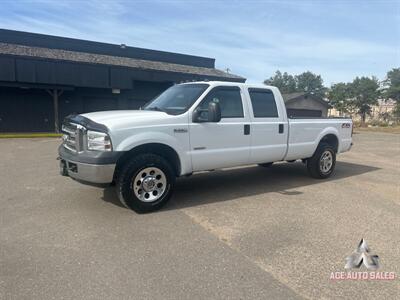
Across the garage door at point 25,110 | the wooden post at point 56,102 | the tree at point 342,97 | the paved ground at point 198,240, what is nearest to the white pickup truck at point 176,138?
the paved ground at point 198,240

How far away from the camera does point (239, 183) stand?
6.75 metres

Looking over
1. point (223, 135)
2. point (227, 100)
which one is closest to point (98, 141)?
point (223, 135)

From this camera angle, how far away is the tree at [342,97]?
55844 millimetres

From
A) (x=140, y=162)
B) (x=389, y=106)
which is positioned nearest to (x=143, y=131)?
(x=140, y=162)

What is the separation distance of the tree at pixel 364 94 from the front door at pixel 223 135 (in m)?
55.9

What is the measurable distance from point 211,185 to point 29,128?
61.7 ft

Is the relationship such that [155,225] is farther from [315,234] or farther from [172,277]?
[315,234]

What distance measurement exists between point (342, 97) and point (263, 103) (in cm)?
5566

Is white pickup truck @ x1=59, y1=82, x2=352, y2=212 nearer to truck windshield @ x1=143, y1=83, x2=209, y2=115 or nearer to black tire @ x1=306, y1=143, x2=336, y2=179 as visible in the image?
truck windshield @ x1=143, y1=83, x2=209, y2=115

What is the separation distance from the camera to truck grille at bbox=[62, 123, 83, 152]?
4594 millimetres

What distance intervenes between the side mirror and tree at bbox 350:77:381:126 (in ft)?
186

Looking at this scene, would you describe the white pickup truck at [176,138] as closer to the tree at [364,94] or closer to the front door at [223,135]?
the front door at [223,135]

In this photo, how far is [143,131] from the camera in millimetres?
4648

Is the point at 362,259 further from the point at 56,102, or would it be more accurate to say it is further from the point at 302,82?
the point at 302,82
